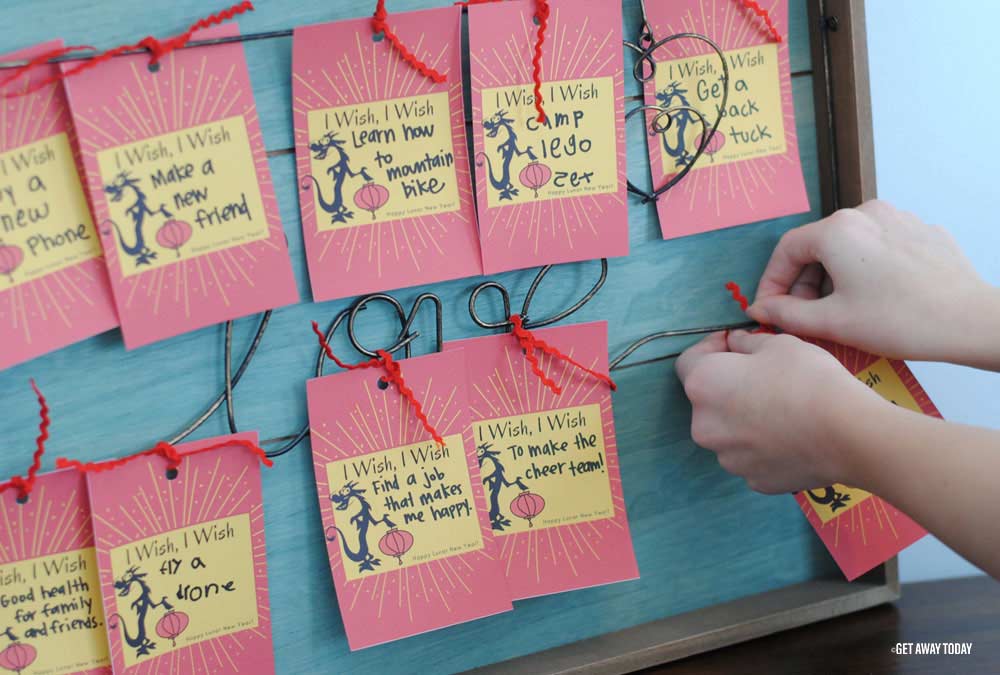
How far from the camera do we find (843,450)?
0.54 m

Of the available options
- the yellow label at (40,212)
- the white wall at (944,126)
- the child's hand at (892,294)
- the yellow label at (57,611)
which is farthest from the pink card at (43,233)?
the white wall at (944,126)

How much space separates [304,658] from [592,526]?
22 cm

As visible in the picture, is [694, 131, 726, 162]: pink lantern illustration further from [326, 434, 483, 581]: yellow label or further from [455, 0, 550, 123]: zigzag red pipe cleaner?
[326, 434, 483, 581]: yellow label

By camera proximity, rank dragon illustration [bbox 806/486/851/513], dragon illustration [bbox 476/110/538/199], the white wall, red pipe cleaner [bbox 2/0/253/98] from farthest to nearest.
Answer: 1. the white wall
2. dragon illustration [bbox 806/486/851/513]
3. dragon illustration [bbox 476/110/538/199]
4. red pipe cleaner [bbox 2/0/253/98]

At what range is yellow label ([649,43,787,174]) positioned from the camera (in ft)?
2.13

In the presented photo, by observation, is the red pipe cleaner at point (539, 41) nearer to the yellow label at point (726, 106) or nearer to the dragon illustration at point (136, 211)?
the yellow label at point (726, 106)

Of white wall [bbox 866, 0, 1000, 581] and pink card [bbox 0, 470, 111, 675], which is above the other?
white wall [bbox 866, 0, 1000, 581]

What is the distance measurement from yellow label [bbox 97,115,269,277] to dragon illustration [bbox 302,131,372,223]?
0.04 m

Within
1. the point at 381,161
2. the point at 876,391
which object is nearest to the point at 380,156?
the point at 381,161

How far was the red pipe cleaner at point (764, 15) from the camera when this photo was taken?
652 millimetres

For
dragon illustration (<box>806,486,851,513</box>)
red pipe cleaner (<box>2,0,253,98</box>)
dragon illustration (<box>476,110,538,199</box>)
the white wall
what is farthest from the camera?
the white wall

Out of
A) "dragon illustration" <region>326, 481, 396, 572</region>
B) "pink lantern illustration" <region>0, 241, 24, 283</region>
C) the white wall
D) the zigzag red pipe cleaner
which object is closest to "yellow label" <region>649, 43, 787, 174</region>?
the zigzag red pipe cleaner

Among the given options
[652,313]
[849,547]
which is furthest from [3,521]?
[849,547]

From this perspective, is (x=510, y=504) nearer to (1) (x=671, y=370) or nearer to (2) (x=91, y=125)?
(1) (x=671, y=370)
